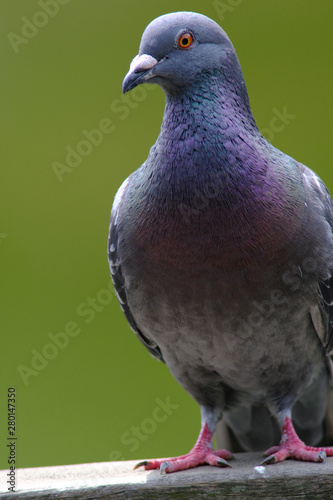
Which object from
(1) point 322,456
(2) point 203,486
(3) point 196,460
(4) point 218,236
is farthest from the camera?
(3) point 196,460

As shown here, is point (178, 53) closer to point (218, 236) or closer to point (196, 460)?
point (218, 236)

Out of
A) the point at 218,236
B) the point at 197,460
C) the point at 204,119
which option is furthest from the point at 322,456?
the point at 204,119

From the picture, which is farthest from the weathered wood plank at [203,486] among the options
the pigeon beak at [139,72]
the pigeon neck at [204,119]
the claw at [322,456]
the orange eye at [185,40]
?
the orange eye at [185,40]

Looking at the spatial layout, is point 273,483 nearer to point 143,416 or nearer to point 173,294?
point 173,294

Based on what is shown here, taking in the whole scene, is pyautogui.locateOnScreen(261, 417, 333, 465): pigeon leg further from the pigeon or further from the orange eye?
the orange eye

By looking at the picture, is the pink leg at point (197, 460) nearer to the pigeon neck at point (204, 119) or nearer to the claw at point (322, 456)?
the claw at point (322, 456)

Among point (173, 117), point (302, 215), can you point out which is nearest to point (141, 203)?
point (173, 117)
